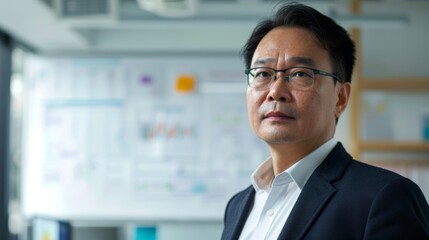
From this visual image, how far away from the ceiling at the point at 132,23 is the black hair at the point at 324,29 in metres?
1.41

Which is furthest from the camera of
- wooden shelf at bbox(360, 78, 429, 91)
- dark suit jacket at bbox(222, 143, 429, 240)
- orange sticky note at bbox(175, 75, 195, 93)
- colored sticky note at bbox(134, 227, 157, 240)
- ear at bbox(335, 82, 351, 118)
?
orange sticky note at bbox(175, 75, 195, 93)

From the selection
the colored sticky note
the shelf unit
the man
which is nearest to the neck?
the man

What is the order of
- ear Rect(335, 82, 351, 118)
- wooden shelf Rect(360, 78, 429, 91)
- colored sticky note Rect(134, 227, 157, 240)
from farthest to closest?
colored sticky note Rect(134, 227, 157, 240) < wooden shelf Rect(360, 78, 429, 91) < ear Rect(335, 82, 351, 118)

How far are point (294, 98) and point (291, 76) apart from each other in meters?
0.06

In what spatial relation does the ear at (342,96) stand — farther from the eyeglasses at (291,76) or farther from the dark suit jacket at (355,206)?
the dark suit jacket at (355,206)

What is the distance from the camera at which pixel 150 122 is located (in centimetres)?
361

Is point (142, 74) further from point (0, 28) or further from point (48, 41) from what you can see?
point (0, 28)

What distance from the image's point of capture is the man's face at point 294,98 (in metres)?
1.25

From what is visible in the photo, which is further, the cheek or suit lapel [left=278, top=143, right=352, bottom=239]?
the cheek

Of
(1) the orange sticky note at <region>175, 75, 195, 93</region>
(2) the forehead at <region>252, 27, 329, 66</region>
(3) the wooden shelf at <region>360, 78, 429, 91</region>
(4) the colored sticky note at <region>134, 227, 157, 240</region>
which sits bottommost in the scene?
(4) the colored sticky note at <region>134, 227, 157, 240</region>

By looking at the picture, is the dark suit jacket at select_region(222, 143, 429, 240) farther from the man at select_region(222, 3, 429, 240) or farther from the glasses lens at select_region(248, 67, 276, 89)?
the glasses lens at select_region(248, 67, 276, 89)

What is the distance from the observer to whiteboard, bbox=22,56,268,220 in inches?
140

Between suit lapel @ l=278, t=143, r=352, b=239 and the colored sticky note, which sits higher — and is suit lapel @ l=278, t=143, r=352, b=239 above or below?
above

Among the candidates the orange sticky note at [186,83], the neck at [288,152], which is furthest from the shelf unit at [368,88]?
the neck at [288,152]
